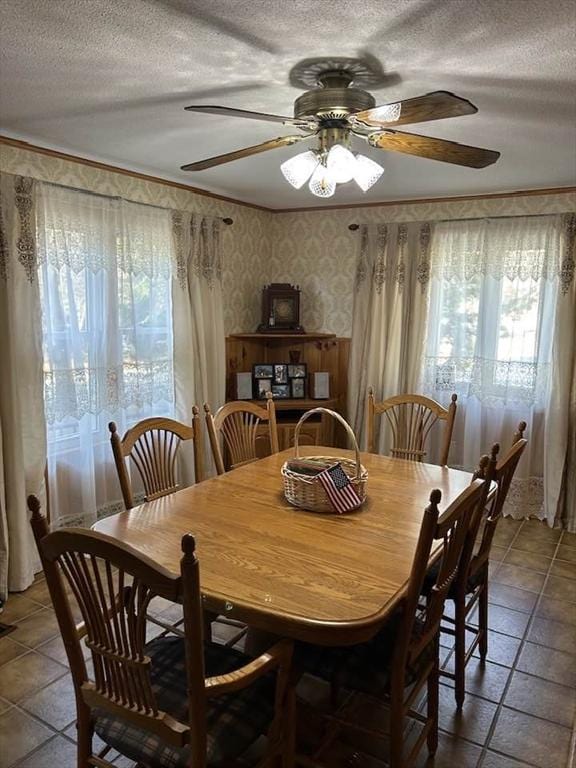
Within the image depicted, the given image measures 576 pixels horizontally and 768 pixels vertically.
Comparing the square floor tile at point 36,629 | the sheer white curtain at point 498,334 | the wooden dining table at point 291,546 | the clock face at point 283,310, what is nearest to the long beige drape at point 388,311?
the sheer white curtain at point 498,334

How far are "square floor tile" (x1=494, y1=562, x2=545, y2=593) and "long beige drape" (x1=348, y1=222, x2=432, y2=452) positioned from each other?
4.34ft

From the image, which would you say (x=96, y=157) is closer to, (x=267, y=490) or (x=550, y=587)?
(x=267, y=490)

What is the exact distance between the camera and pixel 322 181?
2057mm

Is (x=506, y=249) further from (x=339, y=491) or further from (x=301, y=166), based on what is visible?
(x=339, y=491)

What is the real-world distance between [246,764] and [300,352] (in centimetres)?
355

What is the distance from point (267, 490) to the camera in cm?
235

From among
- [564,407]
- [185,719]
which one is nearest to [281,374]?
[564,407]

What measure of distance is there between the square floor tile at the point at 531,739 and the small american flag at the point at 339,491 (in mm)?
971

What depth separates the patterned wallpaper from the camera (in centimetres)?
393

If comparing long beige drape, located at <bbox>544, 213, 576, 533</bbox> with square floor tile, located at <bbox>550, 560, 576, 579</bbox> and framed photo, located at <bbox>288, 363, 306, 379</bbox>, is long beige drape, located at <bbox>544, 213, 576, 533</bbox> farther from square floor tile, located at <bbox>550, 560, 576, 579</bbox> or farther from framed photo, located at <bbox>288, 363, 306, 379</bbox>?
framed photo, located at <bbox>288, 363, 306, 379</bbox>

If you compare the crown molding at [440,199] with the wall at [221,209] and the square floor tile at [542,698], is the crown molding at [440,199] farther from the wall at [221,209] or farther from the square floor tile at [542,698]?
the square floor tile at [542,698]

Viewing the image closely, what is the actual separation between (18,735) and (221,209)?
3477 millimetres

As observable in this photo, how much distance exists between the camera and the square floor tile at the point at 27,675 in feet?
7.24

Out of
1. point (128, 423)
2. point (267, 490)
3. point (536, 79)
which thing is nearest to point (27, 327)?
point (128, 423)
